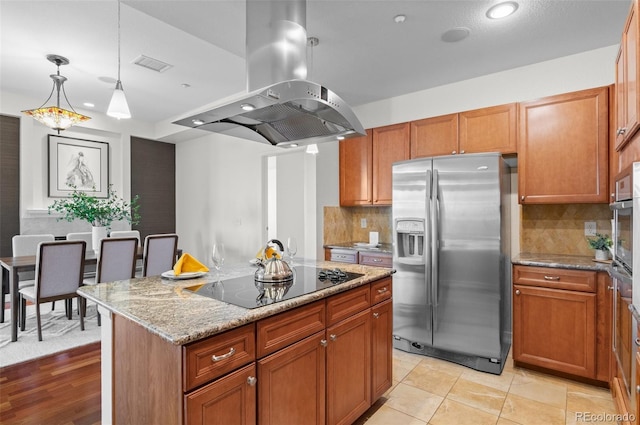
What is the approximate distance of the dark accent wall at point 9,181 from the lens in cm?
451

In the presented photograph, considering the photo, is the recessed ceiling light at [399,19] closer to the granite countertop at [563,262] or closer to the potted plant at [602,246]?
the granite countertop at [563,262]

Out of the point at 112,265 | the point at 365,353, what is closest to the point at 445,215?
the point at 365,353

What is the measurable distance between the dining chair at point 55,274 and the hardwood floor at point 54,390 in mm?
623

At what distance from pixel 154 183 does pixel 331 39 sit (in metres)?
4.77

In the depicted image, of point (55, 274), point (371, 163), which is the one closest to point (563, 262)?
point (371, 163)

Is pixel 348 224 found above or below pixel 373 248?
above

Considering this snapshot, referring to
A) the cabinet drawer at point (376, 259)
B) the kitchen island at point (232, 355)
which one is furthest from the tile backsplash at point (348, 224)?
the kitchen island at point (232, 355)

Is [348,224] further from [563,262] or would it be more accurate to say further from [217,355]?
[217,355]

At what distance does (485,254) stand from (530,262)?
0.34 metres

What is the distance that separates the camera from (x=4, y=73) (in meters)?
3.82

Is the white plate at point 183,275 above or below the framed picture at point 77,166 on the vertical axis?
below

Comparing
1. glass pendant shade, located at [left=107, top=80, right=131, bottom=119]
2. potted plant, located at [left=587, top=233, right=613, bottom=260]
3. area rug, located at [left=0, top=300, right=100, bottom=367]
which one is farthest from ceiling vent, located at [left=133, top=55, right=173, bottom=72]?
potted plant, located at [left=587, top=233, right=613, bottom=260]

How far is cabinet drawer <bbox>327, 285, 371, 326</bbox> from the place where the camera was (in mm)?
1797

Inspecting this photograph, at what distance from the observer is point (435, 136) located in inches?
138
